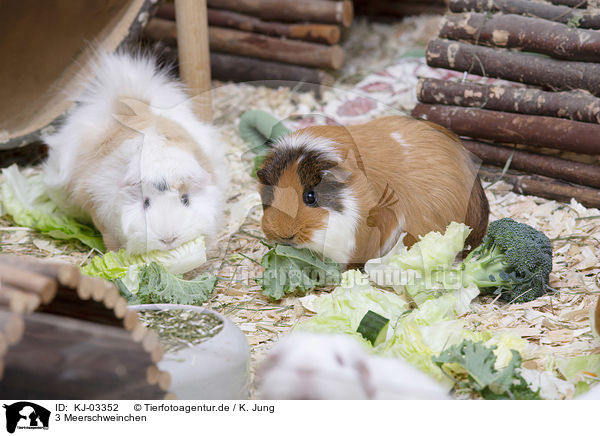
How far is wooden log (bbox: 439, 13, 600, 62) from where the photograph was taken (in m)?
2.59

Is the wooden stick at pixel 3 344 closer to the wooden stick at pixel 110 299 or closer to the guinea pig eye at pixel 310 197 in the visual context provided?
the wooden stick at pixel 110 299

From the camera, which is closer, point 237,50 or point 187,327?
point 187,327

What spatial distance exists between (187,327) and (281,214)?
0.56 meters

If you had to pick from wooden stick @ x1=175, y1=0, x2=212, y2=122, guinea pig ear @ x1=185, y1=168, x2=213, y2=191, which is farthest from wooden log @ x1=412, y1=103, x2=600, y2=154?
guinea pig ear @ x1=185, y1=168, x2=213, y2=191

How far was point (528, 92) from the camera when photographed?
8.94ft

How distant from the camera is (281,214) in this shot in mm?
1957

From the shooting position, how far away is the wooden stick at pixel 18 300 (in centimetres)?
108

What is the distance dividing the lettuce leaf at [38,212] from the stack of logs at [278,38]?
1.67 meters

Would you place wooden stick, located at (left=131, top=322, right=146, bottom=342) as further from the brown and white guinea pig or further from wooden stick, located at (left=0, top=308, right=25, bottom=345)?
the brown and white guinea pig

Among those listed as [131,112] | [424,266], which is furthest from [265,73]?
[424,266]

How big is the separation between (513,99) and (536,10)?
400 millimetres

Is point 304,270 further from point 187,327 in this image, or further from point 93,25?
point 93,25
